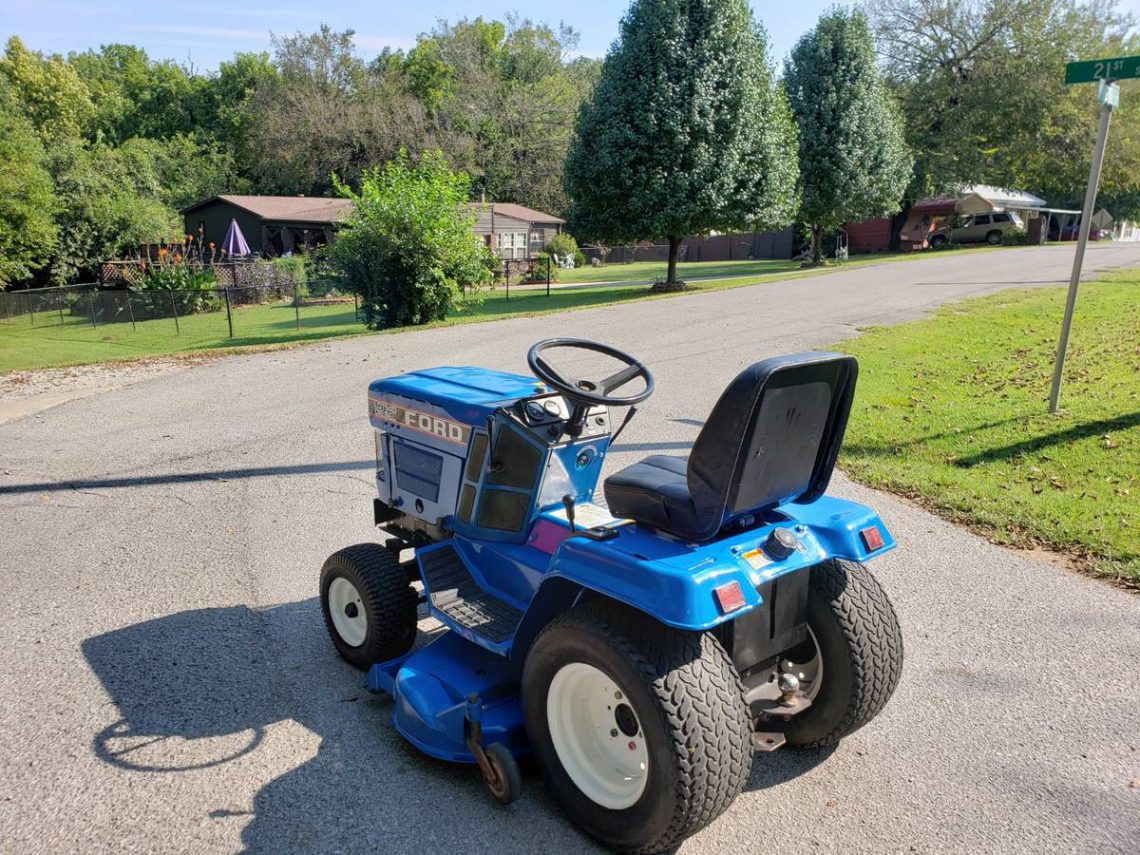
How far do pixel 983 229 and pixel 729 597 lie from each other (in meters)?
47.5

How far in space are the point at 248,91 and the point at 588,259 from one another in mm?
28041

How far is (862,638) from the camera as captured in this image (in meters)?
3.19

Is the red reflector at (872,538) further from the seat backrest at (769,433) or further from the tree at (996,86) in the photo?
the tree at (996,86)

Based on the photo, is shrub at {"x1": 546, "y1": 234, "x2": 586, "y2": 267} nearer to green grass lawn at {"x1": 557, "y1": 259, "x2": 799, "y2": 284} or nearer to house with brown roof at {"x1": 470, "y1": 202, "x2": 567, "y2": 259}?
house with brown roof at {"x1": 470, "y1": 202, "x2": 567, "y2": 259}

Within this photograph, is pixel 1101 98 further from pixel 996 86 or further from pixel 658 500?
pixel 996 86

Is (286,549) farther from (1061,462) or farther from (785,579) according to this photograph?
(1061,462)

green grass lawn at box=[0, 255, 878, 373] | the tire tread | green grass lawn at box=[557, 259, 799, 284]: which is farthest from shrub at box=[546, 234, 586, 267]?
the tire tread

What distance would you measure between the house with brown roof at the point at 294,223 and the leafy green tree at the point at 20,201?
32.4ft

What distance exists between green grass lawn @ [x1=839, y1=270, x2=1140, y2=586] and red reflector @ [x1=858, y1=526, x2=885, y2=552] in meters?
2.97

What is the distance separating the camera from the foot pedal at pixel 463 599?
3494mm

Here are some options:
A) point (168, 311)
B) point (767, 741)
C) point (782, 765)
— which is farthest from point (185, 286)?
A: point (767, 741)

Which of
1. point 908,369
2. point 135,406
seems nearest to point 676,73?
point 908,369

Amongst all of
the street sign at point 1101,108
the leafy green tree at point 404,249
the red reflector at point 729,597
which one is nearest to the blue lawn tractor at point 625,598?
the red reflector at point 729,597

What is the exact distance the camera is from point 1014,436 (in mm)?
7840
